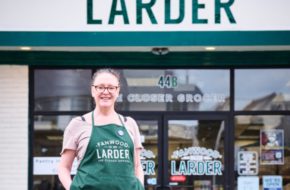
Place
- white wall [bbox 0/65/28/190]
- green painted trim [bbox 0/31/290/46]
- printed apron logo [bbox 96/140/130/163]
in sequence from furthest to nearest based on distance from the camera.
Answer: white wall [bbox 0/65/28/190], green painted trim [bbox 0/31/290/46], printed apron logo [bbox 96/140/130/163]

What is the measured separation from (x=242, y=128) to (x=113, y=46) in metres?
2.38

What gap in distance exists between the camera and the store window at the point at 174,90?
29.8ft

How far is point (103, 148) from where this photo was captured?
292cm

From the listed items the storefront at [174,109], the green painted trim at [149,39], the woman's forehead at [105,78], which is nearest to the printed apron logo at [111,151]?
the woman's forehead at [105,78]

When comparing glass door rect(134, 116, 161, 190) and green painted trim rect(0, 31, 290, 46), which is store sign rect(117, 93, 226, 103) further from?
green painted trim rect(0, 31, 290, 46)

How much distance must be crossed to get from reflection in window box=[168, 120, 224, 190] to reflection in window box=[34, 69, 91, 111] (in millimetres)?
1387

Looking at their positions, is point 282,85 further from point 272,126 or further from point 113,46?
point 113,46

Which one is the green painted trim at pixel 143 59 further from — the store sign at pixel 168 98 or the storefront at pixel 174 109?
the store sign at pixel 168 98

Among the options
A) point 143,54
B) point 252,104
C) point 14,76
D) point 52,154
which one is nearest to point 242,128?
point 252,104

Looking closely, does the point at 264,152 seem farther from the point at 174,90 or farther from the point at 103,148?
the point at 103,148

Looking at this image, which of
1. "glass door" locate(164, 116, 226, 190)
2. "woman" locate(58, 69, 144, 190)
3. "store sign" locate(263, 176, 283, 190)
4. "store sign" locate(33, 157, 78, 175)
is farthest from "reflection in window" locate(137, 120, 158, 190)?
"woman" locate(58, 69, 144, 190)

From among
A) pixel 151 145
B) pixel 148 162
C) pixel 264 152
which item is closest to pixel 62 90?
pixel 151 145

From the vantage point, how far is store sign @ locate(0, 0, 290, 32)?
332 inches

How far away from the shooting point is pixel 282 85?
9.14m
